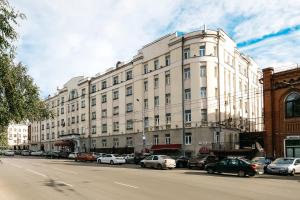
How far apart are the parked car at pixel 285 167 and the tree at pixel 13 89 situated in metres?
21.6

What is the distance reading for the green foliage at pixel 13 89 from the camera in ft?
35.5

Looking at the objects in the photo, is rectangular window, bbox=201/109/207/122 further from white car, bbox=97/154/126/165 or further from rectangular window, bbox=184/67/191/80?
white car, bbox=97/154/126/165

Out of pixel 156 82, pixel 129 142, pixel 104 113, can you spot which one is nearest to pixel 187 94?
pixel 156 82

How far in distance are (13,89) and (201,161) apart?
2732cm

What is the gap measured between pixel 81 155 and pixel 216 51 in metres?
23.3

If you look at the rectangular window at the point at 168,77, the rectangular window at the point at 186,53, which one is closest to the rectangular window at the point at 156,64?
the rectangular window at the point at 168,77

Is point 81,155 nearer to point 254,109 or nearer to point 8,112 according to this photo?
point 254,109

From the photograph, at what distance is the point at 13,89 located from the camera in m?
12.1

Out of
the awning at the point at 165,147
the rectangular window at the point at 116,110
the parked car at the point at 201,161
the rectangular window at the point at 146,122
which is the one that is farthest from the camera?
the rectangular window at the point at 116,110

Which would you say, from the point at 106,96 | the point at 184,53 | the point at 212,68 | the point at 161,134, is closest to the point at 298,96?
the point at 212,68

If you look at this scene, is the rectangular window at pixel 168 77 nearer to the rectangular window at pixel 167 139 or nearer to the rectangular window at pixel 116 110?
the rectangular window at pixel 167 139

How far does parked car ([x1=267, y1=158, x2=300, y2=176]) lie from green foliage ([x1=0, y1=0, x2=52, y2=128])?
2161 cm

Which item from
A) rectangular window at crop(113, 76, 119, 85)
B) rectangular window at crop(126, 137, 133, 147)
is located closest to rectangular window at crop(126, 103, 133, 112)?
rectangular window at crop(126, 137, 133, 147)

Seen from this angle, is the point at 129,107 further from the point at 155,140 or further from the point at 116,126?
the point at 155,140
